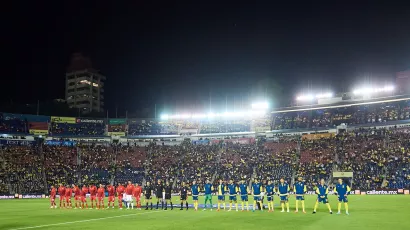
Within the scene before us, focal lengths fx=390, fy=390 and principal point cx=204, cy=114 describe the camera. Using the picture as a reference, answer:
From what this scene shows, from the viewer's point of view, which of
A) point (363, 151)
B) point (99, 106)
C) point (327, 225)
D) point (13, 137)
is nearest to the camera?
point (327, 225)

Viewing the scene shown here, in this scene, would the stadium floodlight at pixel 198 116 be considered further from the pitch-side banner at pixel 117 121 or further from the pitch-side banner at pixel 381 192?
the pitch-side banner at pixel 381 192

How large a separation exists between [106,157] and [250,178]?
1197 inches

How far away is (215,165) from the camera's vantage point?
73.6m

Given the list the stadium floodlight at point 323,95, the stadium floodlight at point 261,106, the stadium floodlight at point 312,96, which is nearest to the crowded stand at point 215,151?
the stadium floodlight at point 261,106

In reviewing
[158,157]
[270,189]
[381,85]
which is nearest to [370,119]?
[381,85]

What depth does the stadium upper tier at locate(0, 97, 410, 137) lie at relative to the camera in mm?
71250

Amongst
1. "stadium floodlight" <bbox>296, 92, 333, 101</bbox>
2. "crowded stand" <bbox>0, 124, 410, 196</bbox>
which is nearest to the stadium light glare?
"crowded stand" <bbox>0, 124, 410, 196</bbox>

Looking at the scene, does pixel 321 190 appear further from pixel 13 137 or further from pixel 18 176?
pixel 13 137

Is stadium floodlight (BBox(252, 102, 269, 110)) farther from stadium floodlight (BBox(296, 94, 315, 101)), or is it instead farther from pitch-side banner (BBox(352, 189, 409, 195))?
pitch-side banner (BBox(352, 189, 409, 195))

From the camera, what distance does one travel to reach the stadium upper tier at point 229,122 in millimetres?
71250

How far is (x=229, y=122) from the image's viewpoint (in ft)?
282

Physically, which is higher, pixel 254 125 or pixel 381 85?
pixel 381 85

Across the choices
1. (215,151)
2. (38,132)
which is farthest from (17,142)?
(215,151)

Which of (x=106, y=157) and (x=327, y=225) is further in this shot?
(x=106, y=157)
